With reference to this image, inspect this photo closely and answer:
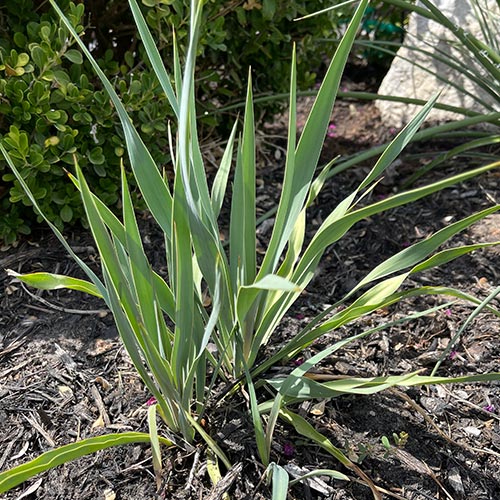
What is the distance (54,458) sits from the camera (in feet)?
3.22

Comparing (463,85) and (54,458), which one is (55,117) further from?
(463,85)

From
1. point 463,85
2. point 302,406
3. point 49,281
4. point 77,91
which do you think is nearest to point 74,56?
point 77,91

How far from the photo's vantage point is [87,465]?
128 centimetres

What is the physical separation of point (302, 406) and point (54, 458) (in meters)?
0.60

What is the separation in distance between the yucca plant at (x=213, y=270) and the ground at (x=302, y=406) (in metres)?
0.08

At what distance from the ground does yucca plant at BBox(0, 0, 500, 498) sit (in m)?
0.08

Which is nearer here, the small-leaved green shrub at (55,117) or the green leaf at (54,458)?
the green leaf at (54,458)

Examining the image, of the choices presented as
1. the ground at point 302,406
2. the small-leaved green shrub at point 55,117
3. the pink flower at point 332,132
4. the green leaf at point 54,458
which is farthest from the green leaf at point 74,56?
the pink flower at point 332,132

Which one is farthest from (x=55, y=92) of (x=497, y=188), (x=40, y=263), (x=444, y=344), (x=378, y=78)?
(x=378, y=78)

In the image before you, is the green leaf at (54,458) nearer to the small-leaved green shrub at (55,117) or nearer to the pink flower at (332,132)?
the small-leaved green shrub at (55,117)

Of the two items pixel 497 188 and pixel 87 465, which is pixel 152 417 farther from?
pixel 497 188

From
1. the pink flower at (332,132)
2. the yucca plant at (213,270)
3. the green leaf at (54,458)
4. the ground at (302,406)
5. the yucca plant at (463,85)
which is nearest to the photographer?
the green leaf at (54,458)

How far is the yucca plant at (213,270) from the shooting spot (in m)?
1.05

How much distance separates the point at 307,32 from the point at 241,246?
1.40 m
